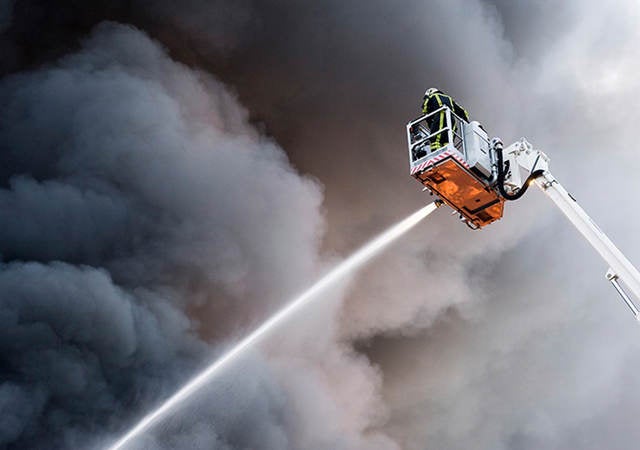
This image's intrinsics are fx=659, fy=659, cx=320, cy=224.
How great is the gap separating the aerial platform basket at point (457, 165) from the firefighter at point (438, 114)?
0.02m

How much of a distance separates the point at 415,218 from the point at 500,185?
1917 mm

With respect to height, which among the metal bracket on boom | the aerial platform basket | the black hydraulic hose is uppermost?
the aerial platform basket

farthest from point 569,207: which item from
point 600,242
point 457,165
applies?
point 457,165

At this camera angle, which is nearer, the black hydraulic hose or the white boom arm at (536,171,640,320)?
the white boom arm at (536,171,640,320)

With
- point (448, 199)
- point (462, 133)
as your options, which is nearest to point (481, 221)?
point (448, 199)

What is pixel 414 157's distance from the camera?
1156cm

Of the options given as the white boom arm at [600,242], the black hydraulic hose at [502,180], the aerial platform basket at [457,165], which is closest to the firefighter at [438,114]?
the aerial platform basket at [457,165]

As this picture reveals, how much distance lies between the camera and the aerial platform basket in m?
11.0

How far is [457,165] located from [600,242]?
253 cm

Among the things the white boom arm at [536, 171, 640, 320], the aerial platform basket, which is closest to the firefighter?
the aerial platform basket

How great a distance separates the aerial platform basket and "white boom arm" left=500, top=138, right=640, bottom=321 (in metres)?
0.34

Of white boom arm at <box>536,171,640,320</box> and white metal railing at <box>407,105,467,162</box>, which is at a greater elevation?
white metal railing at <box>407,105,467,162</box>

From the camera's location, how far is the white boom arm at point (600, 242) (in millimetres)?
9953

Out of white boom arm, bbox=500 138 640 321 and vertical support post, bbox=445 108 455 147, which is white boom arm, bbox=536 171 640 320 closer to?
white boom arm, bbox=500 138 640 321
